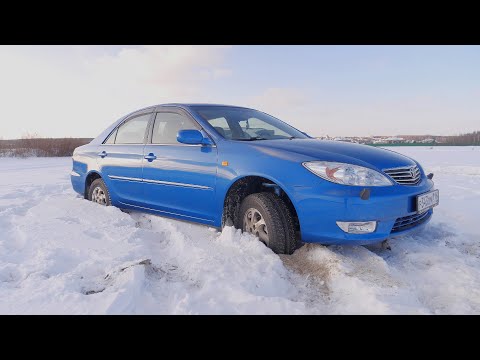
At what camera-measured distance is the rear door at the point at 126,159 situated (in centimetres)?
440

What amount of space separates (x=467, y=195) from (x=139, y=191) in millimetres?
5577

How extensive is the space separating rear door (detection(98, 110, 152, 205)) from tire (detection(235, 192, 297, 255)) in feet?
5.84

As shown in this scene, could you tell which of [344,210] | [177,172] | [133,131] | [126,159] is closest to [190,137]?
[177,172]

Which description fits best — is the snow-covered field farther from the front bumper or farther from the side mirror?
the side mirror

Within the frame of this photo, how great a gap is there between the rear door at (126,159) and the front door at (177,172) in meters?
0.17

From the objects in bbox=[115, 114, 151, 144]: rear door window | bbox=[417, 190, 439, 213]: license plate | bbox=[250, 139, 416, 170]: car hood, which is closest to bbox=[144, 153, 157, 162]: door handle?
bbox=[115, 114, 151, 144]: rear door window

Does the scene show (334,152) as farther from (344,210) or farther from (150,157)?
(150,157)

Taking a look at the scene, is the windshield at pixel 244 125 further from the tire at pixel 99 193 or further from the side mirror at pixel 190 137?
the tire at pixel 99 193

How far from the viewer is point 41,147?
24.8 meters

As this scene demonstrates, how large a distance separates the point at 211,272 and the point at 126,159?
2410 millimetres

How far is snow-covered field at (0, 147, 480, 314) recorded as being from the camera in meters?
2.27

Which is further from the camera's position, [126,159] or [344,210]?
[126,159]

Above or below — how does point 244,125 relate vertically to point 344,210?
above

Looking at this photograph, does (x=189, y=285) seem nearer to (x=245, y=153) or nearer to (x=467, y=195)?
(x=245, y=153)
